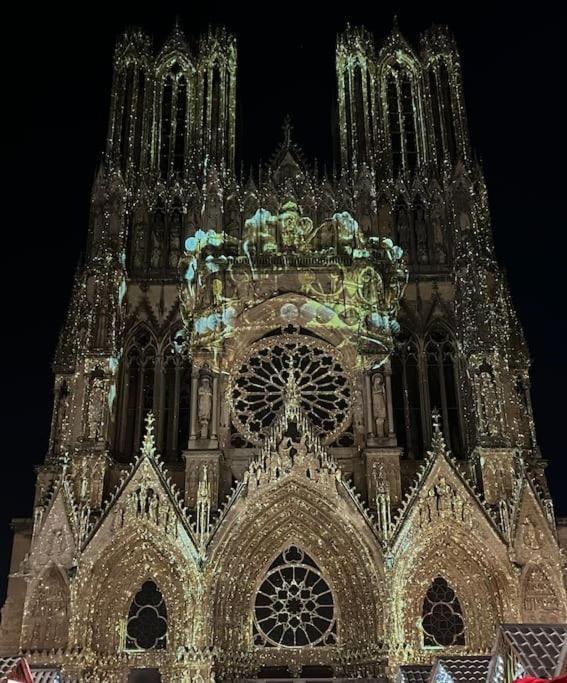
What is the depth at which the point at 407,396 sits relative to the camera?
26203 millimetres

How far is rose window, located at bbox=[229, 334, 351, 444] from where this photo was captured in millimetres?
25359

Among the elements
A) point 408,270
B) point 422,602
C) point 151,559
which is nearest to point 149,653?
point 151,559

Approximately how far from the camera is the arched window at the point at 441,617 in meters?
22.1

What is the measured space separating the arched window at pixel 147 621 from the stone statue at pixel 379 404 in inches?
296

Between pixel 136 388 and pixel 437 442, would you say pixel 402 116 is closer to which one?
pixel 437 442

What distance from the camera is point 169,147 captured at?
3034 cm

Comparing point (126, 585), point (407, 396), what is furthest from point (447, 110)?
point (126, 585)

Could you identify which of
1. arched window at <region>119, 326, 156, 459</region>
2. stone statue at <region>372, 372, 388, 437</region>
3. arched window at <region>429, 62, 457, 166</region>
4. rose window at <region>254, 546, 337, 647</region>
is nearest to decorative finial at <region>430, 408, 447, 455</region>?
stone statue at <region>372, 372, 388, 437</region>

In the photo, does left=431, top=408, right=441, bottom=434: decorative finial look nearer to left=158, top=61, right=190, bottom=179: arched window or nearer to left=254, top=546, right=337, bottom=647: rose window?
left=254, top=546, right=337, bottom=647: rose window

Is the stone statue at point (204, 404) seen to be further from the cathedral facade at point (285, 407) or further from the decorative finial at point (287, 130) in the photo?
the decorative finial at point (287, 130)

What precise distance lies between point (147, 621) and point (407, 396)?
10.1m

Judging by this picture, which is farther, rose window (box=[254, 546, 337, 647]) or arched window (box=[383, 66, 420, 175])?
arched window (box=[383, 66, 420, 175])

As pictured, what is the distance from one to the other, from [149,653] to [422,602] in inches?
286

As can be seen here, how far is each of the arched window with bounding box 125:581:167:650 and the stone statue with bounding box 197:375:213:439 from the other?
4.48 m
